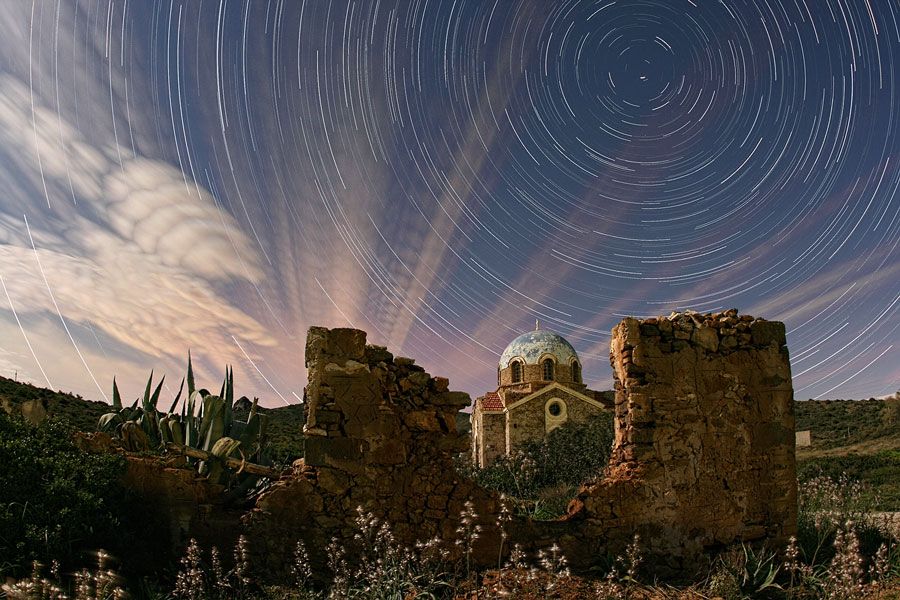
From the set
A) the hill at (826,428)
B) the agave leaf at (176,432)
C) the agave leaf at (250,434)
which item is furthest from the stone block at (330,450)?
the agave leaf at (176,432)

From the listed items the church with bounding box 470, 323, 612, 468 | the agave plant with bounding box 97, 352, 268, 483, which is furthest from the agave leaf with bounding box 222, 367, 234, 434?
the church with bounding box 470, 323, 612, 468

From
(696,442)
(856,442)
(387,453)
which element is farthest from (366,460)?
(856,442)

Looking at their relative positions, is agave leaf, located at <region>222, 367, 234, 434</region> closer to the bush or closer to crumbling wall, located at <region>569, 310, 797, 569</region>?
the bush

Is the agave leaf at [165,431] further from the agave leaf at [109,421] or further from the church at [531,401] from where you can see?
the church at [531,401]

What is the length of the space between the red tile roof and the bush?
85.2 feet

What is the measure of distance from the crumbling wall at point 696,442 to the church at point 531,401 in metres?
22.3

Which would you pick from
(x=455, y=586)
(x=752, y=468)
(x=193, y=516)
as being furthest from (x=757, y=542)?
(x=193, y=516)

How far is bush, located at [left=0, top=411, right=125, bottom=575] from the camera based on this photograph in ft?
17.8

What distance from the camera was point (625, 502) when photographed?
703cm

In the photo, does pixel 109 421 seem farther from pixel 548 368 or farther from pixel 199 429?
pixel 548 368

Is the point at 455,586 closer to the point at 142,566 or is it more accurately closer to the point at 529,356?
the point at 142,566

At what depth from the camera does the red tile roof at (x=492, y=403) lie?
104 feet

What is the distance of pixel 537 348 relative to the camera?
34906 mm

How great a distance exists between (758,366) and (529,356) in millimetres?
27299
